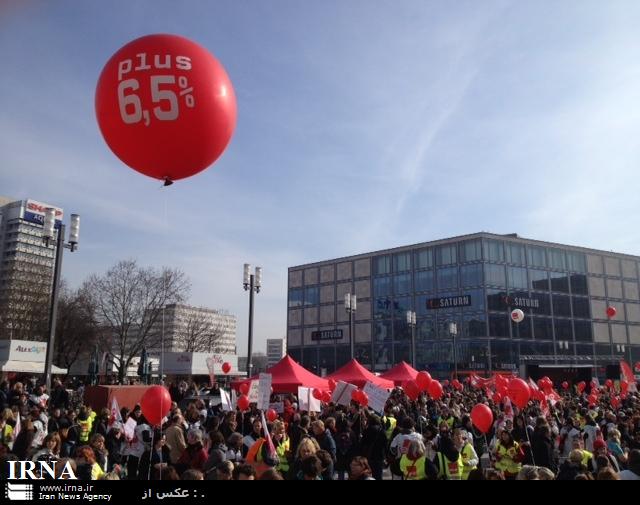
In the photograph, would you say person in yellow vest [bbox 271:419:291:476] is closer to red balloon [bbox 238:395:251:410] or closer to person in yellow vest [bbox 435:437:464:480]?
person in yellow vest [bbox 435:437:464:480]

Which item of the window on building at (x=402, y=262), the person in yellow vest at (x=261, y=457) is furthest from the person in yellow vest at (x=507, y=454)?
the window on building at (x=402, y=262)

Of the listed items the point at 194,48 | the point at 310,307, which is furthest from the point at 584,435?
the point at 310,307

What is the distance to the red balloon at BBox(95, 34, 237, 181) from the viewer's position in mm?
5672

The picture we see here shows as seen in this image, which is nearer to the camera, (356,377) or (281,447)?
(281,447)

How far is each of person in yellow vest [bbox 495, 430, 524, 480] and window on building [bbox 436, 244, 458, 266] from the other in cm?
5856

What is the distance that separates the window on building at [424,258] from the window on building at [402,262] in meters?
1.32

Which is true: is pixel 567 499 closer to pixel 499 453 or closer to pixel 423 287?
pixel 499 453

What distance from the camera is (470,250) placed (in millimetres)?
65000

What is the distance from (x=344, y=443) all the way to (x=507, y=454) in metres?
3.61

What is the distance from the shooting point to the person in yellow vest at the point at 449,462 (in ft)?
25.9

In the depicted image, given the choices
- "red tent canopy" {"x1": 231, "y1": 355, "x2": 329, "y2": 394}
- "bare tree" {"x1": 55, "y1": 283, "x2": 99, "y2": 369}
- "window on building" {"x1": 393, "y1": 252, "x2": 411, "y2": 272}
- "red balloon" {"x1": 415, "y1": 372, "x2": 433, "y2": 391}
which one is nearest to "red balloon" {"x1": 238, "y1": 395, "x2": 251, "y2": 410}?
"red tent canopy" {"x1": 231, "y1": 355, "x2": 329, "y2": 394}

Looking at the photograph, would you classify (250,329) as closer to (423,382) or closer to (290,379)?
(290,379)

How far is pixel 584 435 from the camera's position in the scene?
1184 centimetres

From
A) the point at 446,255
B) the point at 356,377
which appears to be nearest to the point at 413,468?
the point at 356,377
